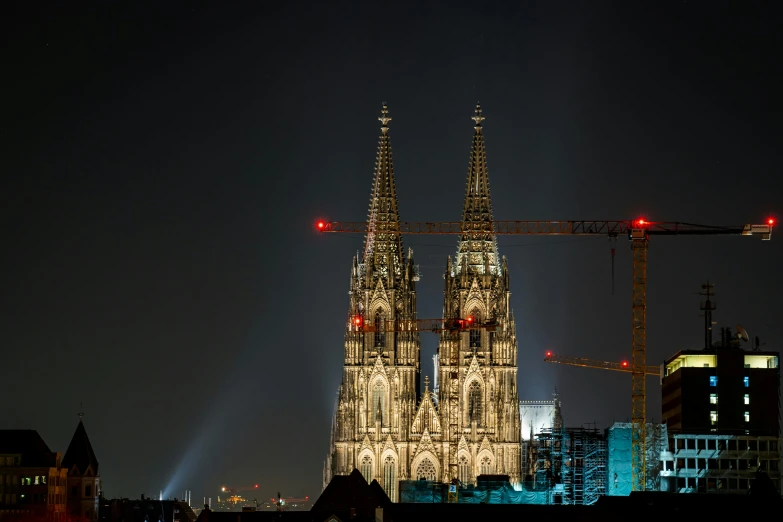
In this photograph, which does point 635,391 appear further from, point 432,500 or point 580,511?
point 580,511

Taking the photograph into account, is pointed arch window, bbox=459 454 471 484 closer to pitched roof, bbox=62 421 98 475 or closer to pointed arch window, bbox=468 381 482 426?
pointed arch window, bbox=468 381 482 426

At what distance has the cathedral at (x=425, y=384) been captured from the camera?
190875mm

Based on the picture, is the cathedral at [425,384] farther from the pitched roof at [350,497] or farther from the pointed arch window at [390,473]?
the pitched roof at [350,497]

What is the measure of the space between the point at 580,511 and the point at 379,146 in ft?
228

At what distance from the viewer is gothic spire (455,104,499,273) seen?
195500 millimetres

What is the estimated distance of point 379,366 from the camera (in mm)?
192000

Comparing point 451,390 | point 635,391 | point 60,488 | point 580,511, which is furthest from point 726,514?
point 60,488

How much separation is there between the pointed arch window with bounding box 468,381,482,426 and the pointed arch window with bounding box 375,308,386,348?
32.4 feet

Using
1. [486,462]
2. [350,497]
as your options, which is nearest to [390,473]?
[486,462]

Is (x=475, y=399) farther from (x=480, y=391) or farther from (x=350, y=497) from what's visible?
(x=350, y=497)

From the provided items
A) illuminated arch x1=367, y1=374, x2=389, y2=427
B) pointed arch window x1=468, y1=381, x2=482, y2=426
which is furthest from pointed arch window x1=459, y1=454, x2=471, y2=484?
illuminated arch x1=367, y1=374, x2=389, y2=427

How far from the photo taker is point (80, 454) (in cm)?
18700

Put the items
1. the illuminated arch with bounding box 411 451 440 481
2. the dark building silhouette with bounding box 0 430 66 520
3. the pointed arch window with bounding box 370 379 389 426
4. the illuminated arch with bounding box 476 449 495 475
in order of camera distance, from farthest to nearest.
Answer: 1. the illuminated arch with bounding box 411 451 440 481
2. the pointed arch window with bounding box 370 379 389 426
3. the illuminated arch with bounding box 476 449 495 475
4. the dark building silhouette with bounding box 0 430 66 520

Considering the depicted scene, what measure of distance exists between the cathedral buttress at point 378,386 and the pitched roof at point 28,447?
29031 millimetres
